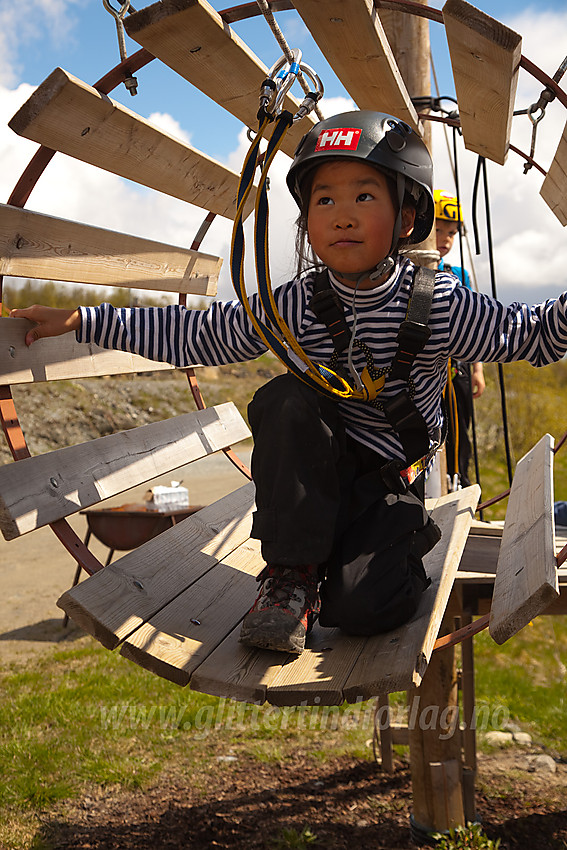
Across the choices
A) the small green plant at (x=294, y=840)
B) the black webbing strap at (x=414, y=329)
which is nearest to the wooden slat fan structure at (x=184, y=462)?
the black webbing strap at (x=414, y=329)

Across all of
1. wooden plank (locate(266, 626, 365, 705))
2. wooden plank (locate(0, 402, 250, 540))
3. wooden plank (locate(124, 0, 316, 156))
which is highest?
wooden plank (locate(124, 0, 316, 156))

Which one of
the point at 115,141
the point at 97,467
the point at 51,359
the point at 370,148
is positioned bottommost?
the point at 97,467

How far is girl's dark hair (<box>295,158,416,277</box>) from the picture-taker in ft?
6.97

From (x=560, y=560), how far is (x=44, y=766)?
8.90 feet

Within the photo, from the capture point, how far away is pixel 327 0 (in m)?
2.03

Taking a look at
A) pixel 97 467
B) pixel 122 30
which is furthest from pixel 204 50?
pixel 97 467

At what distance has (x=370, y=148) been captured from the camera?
2033 mm

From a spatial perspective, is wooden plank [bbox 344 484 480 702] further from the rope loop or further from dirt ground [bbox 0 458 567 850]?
dirt ground [bbox 0 458 567 850]

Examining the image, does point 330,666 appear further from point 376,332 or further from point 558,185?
point 558,185

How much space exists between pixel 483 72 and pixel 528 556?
1225 millimetres

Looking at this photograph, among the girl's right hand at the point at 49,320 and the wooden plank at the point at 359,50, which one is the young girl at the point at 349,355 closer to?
the girl's right hand at the point at 49,320

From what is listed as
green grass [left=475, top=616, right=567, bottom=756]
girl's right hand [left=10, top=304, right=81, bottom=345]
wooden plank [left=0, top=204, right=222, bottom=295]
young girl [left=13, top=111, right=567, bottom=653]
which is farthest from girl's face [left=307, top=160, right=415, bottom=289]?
green grass [left=475, top=616, right=567, bottom=756]

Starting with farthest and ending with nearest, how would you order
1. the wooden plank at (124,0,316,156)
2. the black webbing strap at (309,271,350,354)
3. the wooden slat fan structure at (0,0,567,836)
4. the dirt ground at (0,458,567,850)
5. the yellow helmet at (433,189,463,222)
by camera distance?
the yellow helmet at (433,189,463,222)
the dirt ground at (0,458,567,850)
the black webbing strap at (309,271,350,354)
the wooden plank at (124,0,316,156)
the wooden slat fan structure at (0,0,567,836)

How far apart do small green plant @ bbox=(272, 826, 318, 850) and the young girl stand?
1.50m
